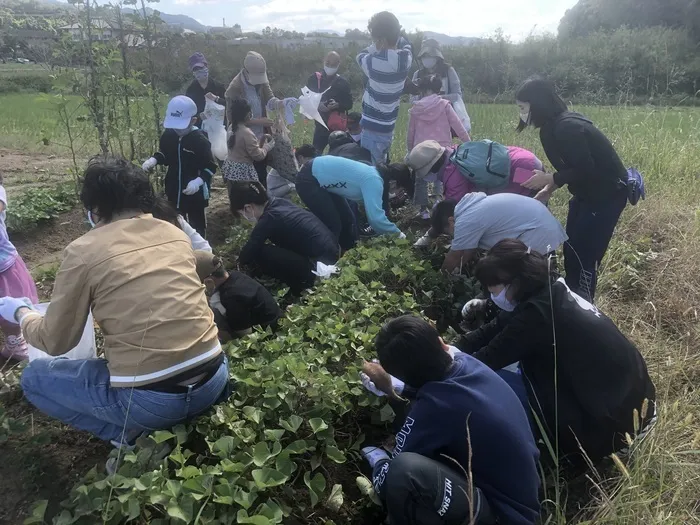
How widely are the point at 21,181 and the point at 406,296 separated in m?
6.08

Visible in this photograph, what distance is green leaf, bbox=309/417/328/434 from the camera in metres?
2.25

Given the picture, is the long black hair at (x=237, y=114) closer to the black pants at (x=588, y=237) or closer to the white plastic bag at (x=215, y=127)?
the white plastic bag at (x=215, y=127)

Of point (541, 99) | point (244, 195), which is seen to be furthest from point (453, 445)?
point (244, 195)

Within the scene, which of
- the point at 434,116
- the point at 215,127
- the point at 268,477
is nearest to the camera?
the point at 268,477

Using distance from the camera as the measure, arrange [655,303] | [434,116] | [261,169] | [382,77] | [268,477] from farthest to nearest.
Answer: [261,169], [434,116], [382,77], [655,303], [268,477]

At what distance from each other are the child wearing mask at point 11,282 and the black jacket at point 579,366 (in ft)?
10.1

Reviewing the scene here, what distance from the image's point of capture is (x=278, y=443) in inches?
82.5

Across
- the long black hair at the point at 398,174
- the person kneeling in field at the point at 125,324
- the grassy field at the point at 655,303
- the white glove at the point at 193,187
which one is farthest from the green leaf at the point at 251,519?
the white glove at the point at 193,187

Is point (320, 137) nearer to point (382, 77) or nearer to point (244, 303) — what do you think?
point (382, 77)

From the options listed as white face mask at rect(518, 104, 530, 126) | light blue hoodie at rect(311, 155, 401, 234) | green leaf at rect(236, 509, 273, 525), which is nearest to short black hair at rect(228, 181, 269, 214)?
light blue hoodie at rect(311, 155, 401, 234)

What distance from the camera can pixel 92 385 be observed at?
2.33 meters

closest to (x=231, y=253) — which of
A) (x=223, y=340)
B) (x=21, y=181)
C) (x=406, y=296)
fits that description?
(x=223, y=340)

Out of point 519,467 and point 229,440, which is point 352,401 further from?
point 519,467

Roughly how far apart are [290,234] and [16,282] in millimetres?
1985
